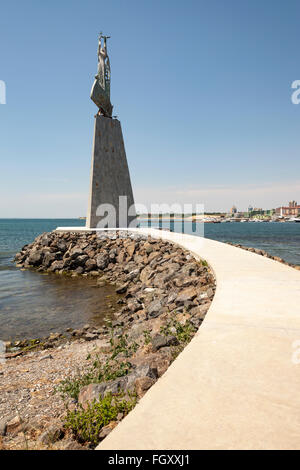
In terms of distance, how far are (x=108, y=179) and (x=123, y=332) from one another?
2010 cm

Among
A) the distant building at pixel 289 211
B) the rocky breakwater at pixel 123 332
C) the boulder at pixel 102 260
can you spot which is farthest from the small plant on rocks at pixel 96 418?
the distant building at pixel 289 211

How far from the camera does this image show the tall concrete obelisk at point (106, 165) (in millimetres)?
25078

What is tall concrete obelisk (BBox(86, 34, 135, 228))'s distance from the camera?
2508 centimetres

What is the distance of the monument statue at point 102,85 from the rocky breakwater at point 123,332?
13033mm

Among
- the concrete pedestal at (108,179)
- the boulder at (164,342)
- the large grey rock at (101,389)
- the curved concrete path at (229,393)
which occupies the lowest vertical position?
the large grey rock at (101,389)

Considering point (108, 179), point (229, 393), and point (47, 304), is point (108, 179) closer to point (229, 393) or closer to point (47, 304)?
point (47, 304)

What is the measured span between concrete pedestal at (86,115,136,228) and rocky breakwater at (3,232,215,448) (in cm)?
605

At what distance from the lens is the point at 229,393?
247cm

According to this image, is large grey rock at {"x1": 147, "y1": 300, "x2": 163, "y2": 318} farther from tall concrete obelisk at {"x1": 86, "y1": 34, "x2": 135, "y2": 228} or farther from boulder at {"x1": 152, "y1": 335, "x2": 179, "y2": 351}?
tall concrete obelisk at {"x1": 86, "y1": 34, "x2": 135, "y2": 228}

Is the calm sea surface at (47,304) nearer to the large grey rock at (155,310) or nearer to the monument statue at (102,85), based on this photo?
the large grey rock at (155,310)

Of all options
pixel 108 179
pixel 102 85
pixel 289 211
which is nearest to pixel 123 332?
pixel 108 179

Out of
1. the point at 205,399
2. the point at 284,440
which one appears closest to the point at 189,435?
the point at 205,399

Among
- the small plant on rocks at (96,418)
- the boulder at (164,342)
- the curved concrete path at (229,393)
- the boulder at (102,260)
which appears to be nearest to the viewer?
the curved concrete path at (229,393)

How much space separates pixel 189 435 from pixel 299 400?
1047mm
